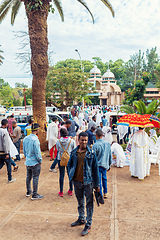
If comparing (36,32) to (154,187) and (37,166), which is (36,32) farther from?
(154,187)

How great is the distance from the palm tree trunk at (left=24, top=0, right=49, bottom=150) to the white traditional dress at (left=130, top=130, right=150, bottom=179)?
190 inches

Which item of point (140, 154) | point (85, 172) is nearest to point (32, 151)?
point (85, 172)

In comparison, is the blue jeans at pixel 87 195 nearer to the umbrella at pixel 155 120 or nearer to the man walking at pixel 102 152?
the man walking at pixel 102 152

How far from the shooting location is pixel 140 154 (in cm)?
619

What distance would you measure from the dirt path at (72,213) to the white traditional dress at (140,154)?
38 cm

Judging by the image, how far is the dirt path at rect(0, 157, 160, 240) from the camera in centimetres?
351

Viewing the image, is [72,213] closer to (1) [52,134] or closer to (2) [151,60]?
(1) [52,134]

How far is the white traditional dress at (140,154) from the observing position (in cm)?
614

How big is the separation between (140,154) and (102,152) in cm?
212

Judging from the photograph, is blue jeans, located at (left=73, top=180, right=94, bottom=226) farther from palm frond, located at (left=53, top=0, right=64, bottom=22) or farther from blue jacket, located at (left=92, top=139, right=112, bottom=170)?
palm frond, located at (left=53, top=0, right=64, bottom=22)

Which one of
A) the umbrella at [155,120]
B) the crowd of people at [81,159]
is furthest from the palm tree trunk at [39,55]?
the umbrella at [155,120]

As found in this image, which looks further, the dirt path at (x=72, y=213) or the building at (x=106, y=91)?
the building at (x=106, y=91)

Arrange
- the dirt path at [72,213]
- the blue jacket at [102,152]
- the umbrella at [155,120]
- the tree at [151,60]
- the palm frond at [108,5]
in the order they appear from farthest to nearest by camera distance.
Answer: the tree at [151,60] < the palm frond at [108,5] < the umbrella at [155,120] < the blue jacket at [102,152] < the dirt path at [72,213]

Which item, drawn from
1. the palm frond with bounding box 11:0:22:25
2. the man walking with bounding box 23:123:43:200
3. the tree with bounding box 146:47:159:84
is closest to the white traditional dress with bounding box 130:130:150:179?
the man walking with bounding box 23:123:43:200
